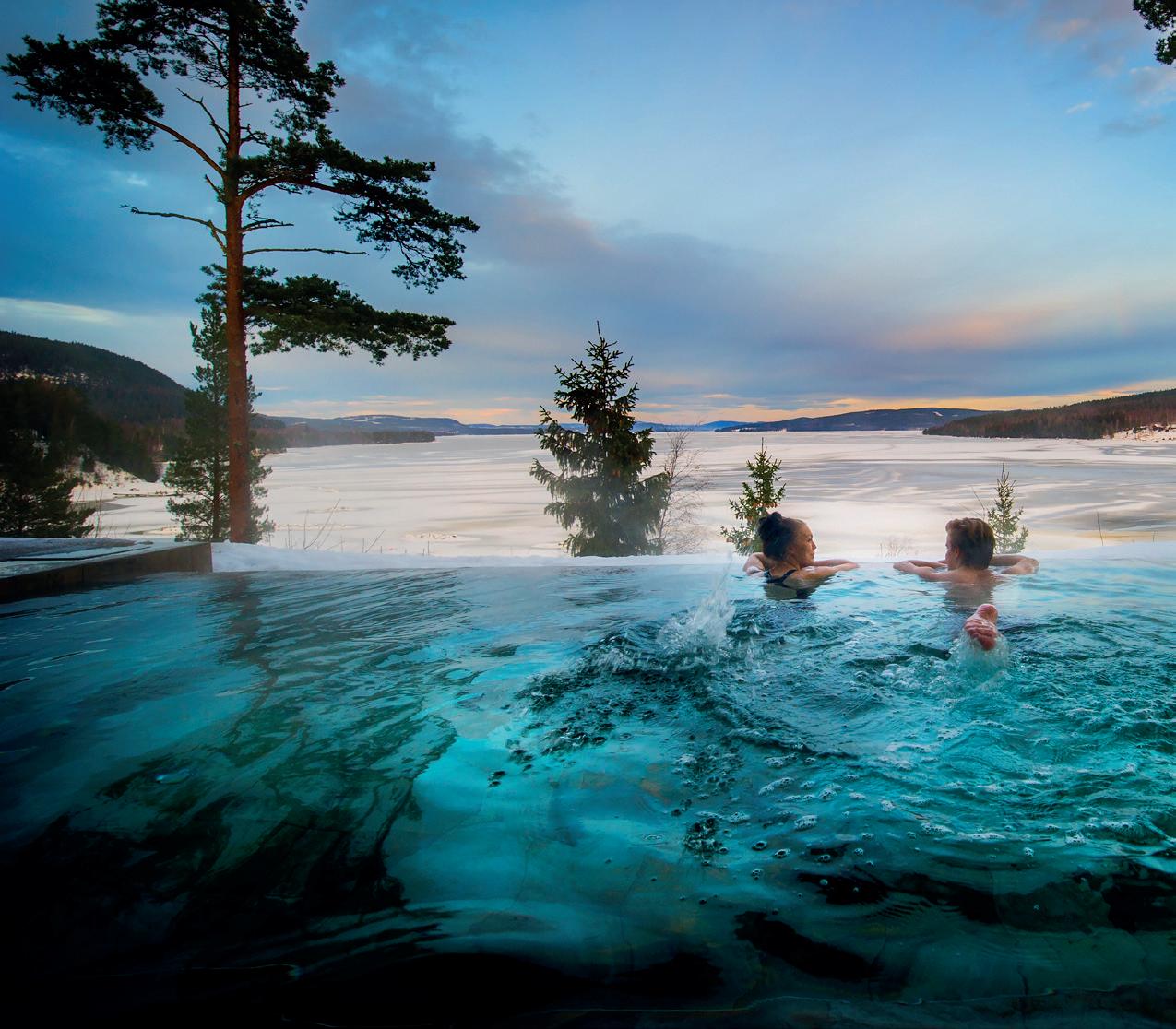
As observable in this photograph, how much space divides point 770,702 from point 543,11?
11544mm

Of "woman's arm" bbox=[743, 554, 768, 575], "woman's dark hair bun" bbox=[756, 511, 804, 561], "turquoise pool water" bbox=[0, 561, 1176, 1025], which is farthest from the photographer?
"woman's arm" bbox=[743, 554, 768, 575]

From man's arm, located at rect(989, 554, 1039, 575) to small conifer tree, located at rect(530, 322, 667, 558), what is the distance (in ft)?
36.9

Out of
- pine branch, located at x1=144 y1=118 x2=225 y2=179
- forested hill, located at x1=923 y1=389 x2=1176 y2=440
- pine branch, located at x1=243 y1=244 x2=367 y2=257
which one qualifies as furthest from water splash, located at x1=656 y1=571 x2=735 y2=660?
forested hill, located at x1=923 y1=389 x2=1176 y2=440

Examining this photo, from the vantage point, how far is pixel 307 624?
168 inches

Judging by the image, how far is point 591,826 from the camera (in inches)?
77.6

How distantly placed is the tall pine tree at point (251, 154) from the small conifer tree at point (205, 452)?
748cm

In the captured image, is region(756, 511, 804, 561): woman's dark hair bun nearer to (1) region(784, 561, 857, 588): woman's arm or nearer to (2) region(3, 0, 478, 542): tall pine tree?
(1) region(784, 561, 857, 588): woman's arm

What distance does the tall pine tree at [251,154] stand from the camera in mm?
7863

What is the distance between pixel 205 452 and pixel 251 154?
10.5 m

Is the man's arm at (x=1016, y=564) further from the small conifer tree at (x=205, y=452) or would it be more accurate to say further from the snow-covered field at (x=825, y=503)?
the small conifer tree at (x=205, y=452)

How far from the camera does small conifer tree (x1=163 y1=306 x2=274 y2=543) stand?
15.7 m

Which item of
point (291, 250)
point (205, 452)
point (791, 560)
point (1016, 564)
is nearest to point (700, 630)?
point (791, 560)

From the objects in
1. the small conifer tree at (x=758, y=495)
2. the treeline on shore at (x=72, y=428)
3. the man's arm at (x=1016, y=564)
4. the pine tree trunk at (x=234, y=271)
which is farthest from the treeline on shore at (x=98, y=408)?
the man's arm at (x=1016, y=564)

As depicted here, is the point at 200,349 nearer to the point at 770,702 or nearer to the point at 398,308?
the point at 398,308
